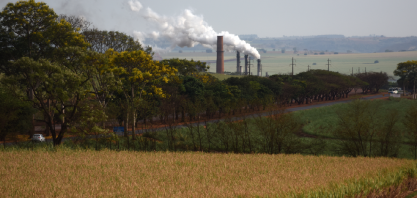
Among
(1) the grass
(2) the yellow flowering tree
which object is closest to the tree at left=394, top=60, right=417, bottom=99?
(1) the grass

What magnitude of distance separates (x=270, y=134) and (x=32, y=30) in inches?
1406

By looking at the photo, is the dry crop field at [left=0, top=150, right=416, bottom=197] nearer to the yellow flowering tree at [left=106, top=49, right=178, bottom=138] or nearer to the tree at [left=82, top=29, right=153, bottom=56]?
the yellow flowering tree at [left=106, top=49, right=178, bottom=138]

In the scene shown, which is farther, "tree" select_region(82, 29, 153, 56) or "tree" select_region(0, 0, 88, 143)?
"tree" select_region(82, 29, 153, 56)

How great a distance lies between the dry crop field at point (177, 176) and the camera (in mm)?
16078

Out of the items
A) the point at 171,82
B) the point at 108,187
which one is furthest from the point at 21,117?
the point at 108,187

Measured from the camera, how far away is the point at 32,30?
49375 mm

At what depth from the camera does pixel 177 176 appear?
21.2m

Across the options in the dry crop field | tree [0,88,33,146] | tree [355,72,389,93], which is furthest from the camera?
tree [355,72,389,93]

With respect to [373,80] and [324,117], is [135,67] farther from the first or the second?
[373,80]

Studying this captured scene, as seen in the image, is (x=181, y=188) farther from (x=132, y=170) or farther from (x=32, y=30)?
(x=32, y=30)

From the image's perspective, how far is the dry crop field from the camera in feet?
52.7

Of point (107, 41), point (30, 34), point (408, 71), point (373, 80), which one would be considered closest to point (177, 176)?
point (30, 34)

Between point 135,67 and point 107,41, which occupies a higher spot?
point 107,41

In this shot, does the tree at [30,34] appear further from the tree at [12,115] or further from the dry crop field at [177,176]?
the dry crop field at [177,176]
